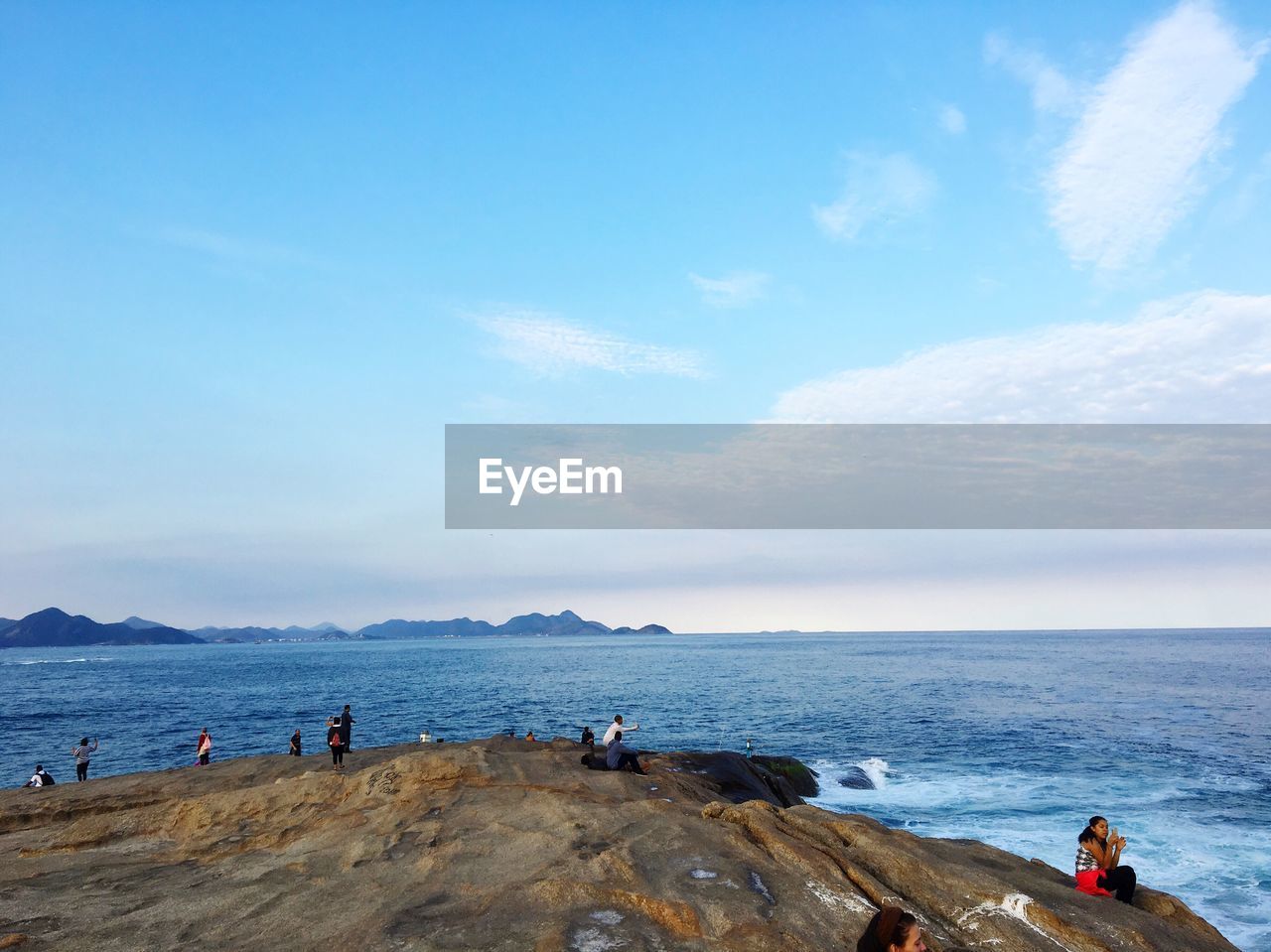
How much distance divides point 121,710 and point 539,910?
99604mm

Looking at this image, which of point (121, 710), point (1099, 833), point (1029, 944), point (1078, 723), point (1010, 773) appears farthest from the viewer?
point (121, 710)

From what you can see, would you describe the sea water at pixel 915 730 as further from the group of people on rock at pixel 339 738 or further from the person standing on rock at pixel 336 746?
the person standing on rock at pixel 336 746

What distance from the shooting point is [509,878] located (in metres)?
13.9

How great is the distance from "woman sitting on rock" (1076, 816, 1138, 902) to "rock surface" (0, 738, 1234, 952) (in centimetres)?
49

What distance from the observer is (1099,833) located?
594 inches

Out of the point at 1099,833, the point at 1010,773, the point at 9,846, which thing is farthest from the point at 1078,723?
the point at 9,846

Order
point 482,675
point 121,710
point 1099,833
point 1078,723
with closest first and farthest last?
point 1099,833, point 1078,723, point 121,710, point 482,675

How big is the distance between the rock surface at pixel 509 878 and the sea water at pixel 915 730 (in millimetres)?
19170

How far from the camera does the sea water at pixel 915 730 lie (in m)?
37.7

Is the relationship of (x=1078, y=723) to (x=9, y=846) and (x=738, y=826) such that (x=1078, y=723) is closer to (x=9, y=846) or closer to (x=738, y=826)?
(x=738, y=826)

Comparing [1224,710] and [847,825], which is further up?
[847,825]

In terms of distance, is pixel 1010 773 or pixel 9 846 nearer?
pixel 9 846

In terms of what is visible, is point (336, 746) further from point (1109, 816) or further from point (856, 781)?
point (1109, 816)

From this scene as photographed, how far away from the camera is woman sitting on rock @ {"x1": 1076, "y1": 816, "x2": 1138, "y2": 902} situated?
14.8 metres
